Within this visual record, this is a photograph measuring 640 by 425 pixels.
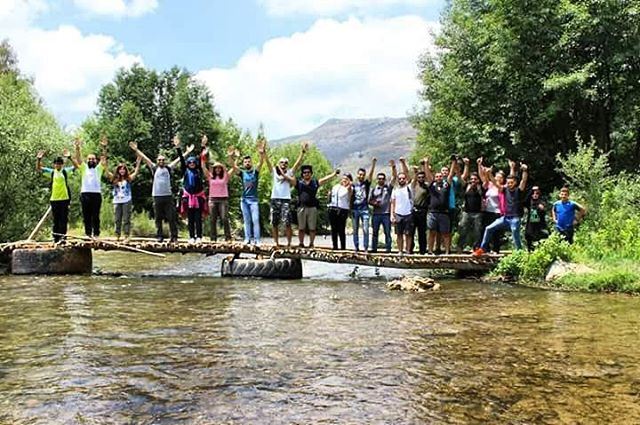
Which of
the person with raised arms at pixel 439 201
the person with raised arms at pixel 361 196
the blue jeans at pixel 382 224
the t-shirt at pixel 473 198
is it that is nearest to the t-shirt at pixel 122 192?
the person with raised arms at pixel 361 196

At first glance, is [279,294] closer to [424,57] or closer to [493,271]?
[493,271]

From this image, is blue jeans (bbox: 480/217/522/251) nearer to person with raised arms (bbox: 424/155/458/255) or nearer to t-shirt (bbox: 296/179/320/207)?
person with raised arms (bbox: 424/155/458/255)

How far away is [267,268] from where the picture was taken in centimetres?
1595

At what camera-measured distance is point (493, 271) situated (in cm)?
1535

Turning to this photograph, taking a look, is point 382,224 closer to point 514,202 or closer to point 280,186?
point 280,186

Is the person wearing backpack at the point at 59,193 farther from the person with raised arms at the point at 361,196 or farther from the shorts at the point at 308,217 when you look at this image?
the person with raised arms at the point at 361,196

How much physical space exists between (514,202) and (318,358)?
30.1 feet

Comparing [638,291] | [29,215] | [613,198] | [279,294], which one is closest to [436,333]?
[279,294]

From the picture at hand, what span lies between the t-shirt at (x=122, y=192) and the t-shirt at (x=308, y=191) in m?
4.43

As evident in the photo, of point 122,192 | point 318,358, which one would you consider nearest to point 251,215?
Answer: point 122,192

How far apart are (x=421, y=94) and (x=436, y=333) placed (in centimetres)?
1941

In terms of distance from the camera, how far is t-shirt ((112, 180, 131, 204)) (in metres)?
16.3

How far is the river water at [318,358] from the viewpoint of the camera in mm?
5559

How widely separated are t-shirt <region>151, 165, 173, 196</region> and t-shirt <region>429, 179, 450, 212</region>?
6143 mm
